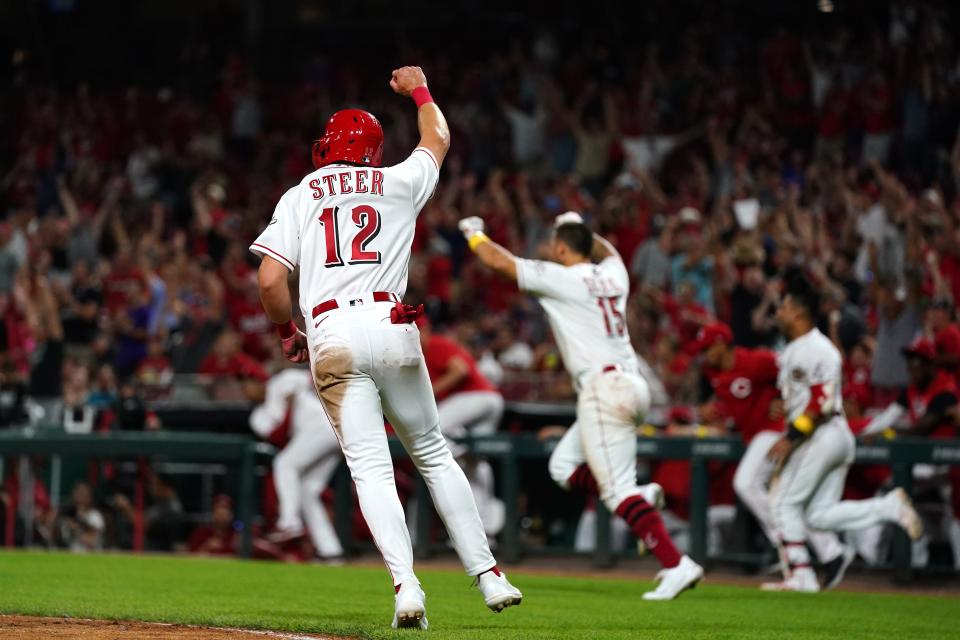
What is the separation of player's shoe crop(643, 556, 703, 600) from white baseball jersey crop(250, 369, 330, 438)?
15.0ft

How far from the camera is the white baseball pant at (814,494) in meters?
9.82

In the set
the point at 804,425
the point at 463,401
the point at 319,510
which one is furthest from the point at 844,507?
the point at 319,510

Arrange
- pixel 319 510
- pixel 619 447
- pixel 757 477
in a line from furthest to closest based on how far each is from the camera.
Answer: pixel 319 510
pixel 757 477
pixel 619 447

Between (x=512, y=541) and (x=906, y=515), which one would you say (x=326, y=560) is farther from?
(x=906, y=515)

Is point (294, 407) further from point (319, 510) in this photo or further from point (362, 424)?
point (362, 424)

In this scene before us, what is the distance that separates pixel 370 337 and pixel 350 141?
33.9 inches

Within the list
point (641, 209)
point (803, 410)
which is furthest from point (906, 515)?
point (641, 209)

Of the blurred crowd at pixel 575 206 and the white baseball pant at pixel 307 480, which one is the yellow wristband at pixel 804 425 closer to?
the blurred crowd at pixel 575 206

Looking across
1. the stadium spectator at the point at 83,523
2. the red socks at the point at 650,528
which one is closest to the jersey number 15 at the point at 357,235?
the red socks at the point at 650,528

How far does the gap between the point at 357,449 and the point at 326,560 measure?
→ 622cm

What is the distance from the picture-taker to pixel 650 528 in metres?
8.41

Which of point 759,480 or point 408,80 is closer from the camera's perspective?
point 408,80

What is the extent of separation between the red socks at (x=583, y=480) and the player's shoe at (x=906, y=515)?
214cm

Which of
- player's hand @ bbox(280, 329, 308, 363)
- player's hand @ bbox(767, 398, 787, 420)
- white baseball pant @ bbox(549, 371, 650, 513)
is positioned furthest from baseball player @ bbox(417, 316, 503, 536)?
player's hand @ bbox(280, 329, 308, 363)
